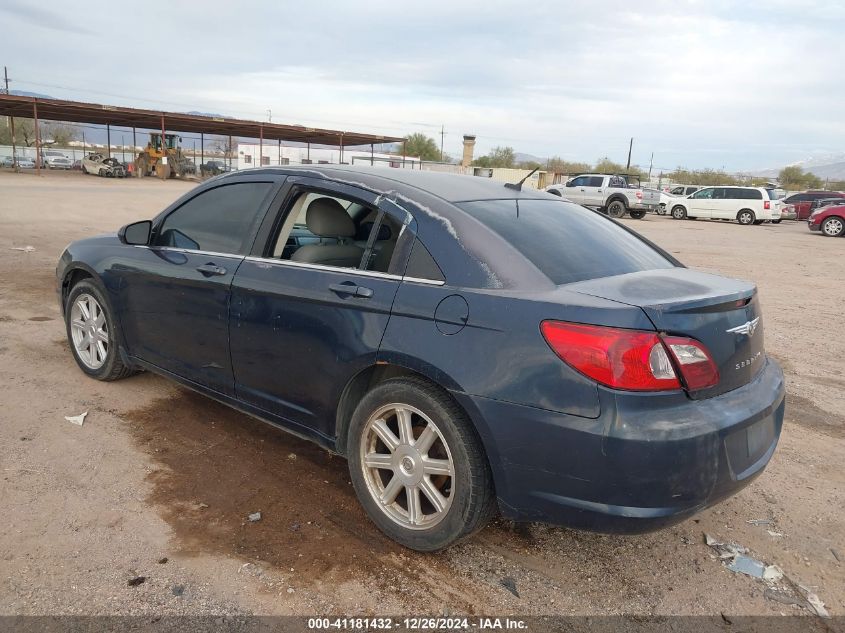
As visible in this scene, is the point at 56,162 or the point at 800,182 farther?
the point at 800,182

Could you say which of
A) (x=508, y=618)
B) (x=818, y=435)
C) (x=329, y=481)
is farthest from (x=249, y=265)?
(x=818, y=435)

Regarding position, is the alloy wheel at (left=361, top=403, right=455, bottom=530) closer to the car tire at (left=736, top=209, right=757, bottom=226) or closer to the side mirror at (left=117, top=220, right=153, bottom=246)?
the side mirror at (left=117, top=220, right=153, bottom=246)

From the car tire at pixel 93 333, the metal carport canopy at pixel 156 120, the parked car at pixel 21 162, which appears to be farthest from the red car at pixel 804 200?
the parked car at pixel 21 162

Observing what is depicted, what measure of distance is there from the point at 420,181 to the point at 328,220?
61cm

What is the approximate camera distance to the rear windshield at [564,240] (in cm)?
277

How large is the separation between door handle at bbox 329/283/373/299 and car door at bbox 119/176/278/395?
Result: 791 mm

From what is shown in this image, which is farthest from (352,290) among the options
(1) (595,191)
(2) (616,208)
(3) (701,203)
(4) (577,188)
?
(3) (701,203)

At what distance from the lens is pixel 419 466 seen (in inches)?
107

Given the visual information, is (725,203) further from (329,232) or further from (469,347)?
(469,347)

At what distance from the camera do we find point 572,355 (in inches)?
91.1

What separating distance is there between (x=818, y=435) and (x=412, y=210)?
3.31 metres

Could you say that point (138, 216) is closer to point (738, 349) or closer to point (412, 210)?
point (412, 210)

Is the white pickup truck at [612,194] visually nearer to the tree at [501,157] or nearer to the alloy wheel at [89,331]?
the alloy wheel at [89,331]

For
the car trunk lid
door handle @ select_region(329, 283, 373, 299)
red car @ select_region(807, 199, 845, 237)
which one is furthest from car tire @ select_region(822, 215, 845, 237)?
door handle @ select_region(329, 283, 373, 299)
